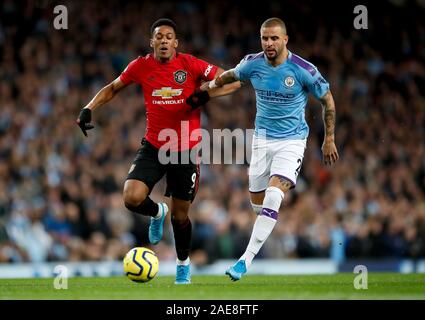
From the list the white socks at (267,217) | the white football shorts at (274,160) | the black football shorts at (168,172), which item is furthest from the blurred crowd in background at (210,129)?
the white socks at (267,217)

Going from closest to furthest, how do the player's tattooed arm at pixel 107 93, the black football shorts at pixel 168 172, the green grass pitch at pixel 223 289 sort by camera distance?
the green grass pitch at pixel 223 289 → the black football shorts at pixel 168 172 → the player's tattooed arm at pixel 107 93

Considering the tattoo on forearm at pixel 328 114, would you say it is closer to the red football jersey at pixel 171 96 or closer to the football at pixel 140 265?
the red football jersey at pixel 171 96

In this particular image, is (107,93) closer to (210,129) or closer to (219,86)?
(219,86)

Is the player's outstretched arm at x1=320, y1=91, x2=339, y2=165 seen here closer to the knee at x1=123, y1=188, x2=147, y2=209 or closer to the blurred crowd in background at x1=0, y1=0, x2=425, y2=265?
the knee at x1=123, y1=188, x2=147, y2=209

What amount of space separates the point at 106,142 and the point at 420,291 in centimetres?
953

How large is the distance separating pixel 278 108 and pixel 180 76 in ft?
3.79

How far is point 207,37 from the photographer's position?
73.5 ft

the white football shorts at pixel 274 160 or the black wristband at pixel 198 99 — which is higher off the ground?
the black wristband at pixel 198 99

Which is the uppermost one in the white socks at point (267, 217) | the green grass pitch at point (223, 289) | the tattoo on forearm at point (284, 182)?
the tattoo on forearm at point (284, 182)

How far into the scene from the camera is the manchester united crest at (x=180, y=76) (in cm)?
1152

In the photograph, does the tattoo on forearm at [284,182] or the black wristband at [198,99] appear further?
the black wristband at [198,99]

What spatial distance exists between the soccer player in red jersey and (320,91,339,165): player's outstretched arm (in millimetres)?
1091

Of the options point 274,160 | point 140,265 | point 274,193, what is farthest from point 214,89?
point 140,265
